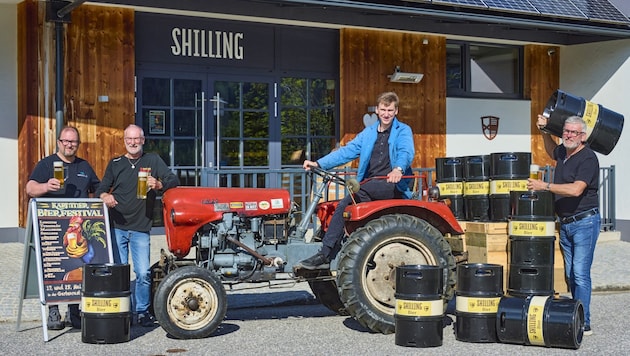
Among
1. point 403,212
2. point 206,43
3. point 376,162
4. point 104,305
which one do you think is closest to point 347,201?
point 376,162

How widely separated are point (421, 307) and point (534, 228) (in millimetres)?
1678

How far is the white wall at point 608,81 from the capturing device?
52.8 ft

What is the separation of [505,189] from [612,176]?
660 centimetres

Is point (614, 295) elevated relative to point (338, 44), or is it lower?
lower

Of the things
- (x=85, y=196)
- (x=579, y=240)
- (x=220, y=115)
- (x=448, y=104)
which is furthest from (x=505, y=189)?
(x=448, y=104)

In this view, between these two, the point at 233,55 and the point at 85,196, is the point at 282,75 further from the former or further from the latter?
the point at 85,196

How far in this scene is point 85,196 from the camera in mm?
8656

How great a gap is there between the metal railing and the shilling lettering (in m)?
1.93

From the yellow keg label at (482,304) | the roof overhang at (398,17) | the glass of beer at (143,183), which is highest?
the roof overhang at (398,17)

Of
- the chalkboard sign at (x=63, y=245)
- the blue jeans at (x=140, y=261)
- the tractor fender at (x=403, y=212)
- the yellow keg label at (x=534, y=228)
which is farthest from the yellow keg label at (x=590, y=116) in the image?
the chalkboard sign at (x=63, y=245)

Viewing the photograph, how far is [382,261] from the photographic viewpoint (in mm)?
8180

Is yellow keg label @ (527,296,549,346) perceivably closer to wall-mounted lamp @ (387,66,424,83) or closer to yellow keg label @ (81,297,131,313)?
yellow keg label @ (81,297,131,313)

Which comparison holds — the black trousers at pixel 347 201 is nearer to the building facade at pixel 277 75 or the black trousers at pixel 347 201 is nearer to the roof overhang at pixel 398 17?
the building facade at pixel 277 75

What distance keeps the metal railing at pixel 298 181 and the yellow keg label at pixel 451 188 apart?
1.00 meters
